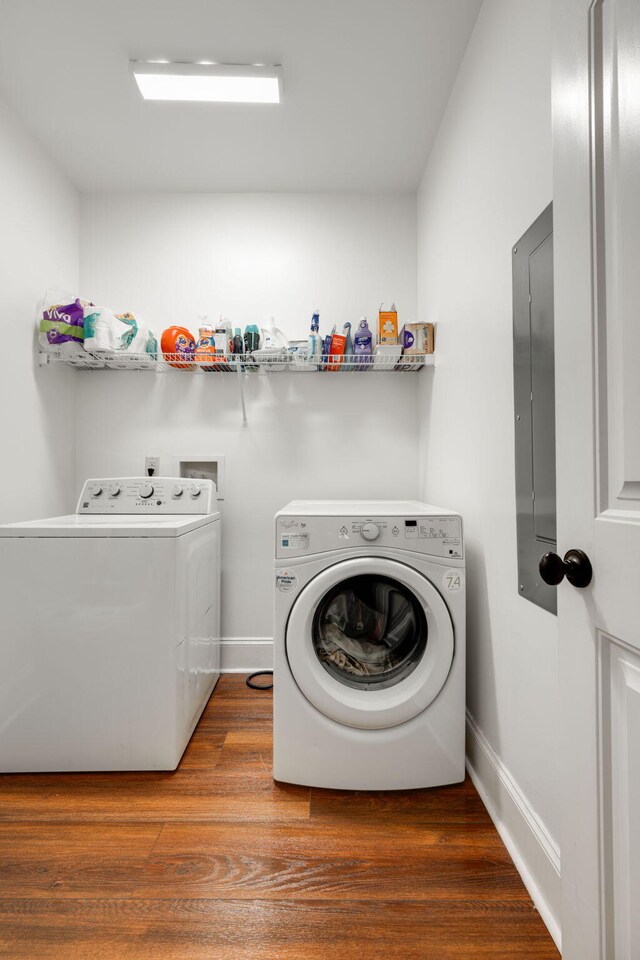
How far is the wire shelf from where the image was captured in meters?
2.17

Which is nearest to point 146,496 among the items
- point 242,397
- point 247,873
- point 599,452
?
point 242,397

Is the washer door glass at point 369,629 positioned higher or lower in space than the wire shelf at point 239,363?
lower

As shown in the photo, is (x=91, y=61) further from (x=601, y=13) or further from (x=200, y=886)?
(x=200, y=886)

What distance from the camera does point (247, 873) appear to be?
1201 mm

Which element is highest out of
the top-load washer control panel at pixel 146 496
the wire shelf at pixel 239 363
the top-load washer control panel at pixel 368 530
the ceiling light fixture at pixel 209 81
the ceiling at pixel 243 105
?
the ceiling at pixel 243 105

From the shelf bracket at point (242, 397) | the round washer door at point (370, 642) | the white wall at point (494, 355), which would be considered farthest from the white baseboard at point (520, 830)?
the shelf bracket at point (242, 397)

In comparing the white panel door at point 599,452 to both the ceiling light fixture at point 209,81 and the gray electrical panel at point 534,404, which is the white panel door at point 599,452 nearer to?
the gray electrical panel at point 534,404

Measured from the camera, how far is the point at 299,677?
151 cm

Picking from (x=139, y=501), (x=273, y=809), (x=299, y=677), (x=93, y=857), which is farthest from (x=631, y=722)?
(x=139, y=501)

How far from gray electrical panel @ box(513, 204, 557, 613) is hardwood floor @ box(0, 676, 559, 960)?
0.71 meters

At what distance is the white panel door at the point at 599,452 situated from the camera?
58cm

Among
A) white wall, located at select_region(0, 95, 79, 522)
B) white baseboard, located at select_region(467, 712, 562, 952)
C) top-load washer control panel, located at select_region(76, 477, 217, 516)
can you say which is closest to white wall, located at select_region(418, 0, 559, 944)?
white baseboard, located at select_region(467, 712, 562, 952)

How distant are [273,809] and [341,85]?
2459mm

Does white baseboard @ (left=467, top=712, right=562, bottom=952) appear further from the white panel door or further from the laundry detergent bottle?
the laundry detergent bottle
